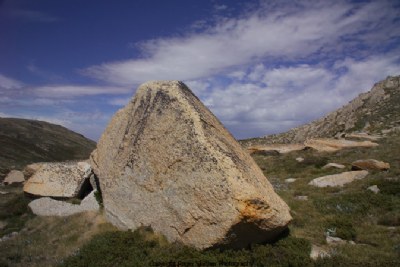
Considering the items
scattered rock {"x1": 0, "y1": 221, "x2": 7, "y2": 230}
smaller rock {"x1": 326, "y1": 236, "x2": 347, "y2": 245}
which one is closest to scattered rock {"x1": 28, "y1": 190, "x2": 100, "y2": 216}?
scattered rock {"x1": 0, "y1": 221, "x2": 7, "y2": 230}

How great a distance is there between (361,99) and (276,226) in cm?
7585

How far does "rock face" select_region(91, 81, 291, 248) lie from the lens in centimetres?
1253

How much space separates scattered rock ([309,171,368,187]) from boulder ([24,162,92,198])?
14947 millimetres

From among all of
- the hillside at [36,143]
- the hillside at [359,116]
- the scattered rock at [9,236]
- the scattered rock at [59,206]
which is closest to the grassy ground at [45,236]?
the scattered rock at [9,236]

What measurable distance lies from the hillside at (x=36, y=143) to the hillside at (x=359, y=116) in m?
75.5

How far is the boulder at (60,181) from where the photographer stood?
23656 mm

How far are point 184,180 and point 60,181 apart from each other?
1378 centimetres

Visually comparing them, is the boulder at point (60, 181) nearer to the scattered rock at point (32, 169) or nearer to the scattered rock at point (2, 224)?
the scattered rock at point (32, 169)

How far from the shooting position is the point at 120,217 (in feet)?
53.5

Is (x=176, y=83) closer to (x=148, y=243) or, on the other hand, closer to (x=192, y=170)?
(x=192, y=170)

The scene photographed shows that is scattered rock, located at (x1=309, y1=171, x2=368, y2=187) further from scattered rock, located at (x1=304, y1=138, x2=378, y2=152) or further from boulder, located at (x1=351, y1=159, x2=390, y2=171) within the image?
scattered rock, located at (x1=304, y1=138, x2=378, y2=152)

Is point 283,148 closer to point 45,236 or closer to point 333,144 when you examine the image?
point 333,144

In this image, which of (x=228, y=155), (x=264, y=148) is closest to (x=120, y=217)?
(x=228, y=155)

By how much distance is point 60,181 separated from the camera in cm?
2436
